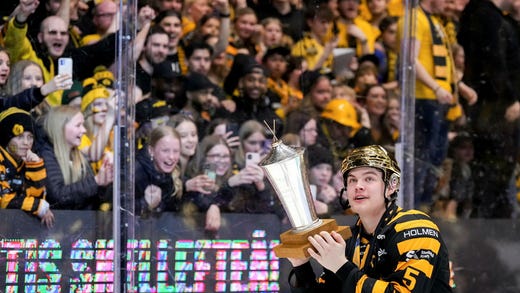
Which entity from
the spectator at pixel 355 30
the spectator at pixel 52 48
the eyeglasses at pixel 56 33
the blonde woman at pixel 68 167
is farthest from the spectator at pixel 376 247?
the spectator at pixel 355 30

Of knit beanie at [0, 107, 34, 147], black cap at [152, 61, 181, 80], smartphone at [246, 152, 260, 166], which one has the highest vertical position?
black cap at [152, 61, 181, 80]

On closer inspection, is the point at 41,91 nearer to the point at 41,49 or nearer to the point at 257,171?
the point at 41,49

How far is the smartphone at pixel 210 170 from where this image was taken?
5.88 metres

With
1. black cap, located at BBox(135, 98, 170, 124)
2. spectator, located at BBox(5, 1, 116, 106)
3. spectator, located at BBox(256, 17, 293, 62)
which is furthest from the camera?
spectator, located at BBox(256, 17, 293, 62)

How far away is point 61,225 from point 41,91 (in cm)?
83

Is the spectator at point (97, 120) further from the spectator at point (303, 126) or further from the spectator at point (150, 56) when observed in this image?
the spectator at point (303, 126)

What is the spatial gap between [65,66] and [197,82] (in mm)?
895

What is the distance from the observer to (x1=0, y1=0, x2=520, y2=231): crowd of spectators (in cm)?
535

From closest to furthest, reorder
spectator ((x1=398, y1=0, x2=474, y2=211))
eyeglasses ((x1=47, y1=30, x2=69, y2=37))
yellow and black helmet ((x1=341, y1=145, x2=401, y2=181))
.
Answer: yellow and black helmet ((x1=341, y1=145, x2=401, y2=181)), eyeglasses ((x1=47, y1=30, x2=69, y2=37)), spectator ((x1=398, y1=0, x2=474, y2=211))

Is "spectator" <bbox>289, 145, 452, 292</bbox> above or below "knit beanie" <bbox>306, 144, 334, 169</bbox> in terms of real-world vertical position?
below

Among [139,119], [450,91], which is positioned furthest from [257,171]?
[450,91]

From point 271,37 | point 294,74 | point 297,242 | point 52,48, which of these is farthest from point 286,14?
point 297,242

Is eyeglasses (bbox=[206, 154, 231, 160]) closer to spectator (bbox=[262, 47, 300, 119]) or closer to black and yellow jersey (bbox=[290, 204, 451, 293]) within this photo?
spectator (bbox=[262, 47, 300, 119])

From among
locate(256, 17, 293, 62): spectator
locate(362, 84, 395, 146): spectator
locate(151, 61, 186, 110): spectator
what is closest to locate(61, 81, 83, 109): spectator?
locate(151, 61, 186, 110): spectator
